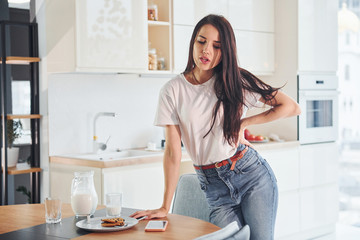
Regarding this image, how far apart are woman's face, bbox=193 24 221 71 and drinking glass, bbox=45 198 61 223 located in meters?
0.78

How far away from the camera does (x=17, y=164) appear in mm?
3615

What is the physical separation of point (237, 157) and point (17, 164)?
6.11ft

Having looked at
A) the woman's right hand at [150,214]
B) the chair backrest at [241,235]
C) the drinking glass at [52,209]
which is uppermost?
the chair backrest at [241,235]

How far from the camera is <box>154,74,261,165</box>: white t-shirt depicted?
2.25 meters

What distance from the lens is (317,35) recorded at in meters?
4.84

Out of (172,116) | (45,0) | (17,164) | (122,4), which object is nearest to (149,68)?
(122,4)

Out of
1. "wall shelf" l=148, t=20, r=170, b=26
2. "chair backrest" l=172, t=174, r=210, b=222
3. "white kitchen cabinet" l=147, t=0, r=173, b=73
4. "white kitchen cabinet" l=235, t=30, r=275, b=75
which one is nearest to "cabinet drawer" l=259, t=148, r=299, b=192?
"white kitchen cabinet" l=235, t=30, r=275, b=75

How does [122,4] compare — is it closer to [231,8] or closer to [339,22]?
[231,8]

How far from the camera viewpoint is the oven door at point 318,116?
474 centimetres

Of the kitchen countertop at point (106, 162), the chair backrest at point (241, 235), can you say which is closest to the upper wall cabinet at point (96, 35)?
the kitchen countertop at point (106, 162)

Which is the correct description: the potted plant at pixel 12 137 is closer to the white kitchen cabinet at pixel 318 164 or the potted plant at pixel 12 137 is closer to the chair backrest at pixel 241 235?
the white kitchen cabinet at pixel 318 164

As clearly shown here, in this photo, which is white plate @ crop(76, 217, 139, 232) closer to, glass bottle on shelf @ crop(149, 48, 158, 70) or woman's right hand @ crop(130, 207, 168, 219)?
woman's right hand @ crop(130, 207, 168, 219)

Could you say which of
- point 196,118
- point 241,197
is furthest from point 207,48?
point 241,197

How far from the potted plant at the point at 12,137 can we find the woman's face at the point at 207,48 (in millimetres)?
1738
